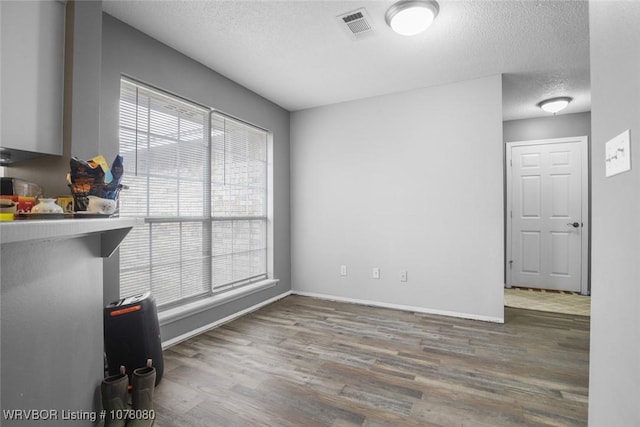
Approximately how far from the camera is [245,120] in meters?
3.36

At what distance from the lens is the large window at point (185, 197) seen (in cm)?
230

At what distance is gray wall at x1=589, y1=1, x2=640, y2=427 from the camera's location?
0.81m

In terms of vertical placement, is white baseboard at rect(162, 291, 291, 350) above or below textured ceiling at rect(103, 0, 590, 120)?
below

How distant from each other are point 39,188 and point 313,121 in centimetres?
306

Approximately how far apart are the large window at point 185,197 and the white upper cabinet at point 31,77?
0.73m

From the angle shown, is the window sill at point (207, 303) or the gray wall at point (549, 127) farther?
the gray wall at point (549, 127)

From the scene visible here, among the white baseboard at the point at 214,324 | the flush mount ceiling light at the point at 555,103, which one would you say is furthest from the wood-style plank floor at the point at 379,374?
the flush mount ceiling light at the point at 555,103

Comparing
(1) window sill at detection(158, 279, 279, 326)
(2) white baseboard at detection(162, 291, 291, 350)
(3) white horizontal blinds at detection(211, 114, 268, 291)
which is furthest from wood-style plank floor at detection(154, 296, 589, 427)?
(3) white horizontal blinds at detection(211, 114, 268, 291)

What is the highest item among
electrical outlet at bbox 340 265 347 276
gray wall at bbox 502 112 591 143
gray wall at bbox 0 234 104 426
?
gray wall at bbox 502 112 591 143

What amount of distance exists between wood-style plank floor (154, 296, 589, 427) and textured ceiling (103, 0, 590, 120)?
2526 mm

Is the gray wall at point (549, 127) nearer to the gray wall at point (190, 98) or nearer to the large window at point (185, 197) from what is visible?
the gray wall at point (190, 98)

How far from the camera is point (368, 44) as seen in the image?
2.51 metres

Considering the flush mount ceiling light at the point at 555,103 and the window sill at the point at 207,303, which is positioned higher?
the flush mount ceiling light at the point at 555,103

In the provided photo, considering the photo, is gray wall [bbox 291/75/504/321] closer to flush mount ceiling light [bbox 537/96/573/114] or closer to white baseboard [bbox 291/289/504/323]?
white baseboard [bbox 291/289/504/323]
